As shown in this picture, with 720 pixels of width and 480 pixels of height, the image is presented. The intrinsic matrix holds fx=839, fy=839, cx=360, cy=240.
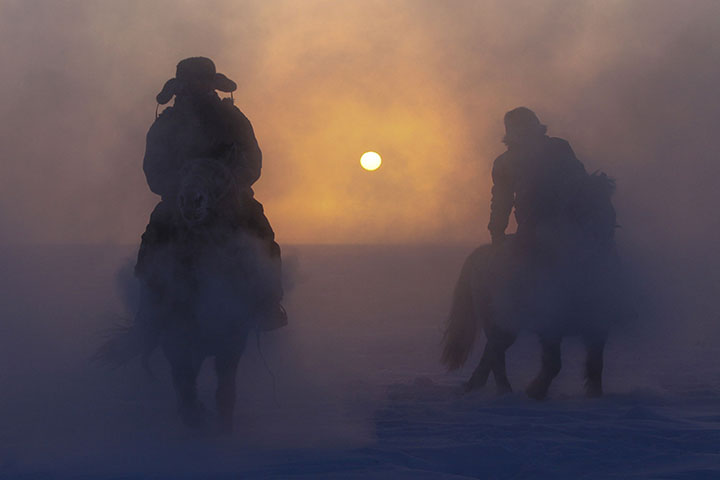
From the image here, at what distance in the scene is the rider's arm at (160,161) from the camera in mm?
5477

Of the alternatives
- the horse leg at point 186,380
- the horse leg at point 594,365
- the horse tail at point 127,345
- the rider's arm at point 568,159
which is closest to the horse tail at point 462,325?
the horse leg at point 594,365

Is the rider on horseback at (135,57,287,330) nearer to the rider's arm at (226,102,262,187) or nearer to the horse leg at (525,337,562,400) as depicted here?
the rider's arm at (226,102,262,187)

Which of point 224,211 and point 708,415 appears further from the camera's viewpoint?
point 708,415

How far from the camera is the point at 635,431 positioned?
5.36 m

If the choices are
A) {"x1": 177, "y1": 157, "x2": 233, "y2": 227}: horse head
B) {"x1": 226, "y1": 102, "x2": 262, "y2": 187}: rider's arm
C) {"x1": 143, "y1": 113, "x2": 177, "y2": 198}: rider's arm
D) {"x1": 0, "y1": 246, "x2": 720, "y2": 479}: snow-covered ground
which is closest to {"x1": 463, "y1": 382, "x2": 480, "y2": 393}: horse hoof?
{"x1": 0, "y1": 246, "x2": 720, "y2": 479}: snow-covered ground

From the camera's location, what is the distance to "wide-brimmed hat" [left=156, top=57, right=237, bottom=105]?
553 cm

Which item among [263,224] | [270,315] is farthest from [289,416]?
[263,224]

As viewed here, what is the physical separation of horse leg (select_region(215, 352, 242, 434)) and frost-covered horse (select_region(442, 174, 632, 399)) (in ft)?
8.41

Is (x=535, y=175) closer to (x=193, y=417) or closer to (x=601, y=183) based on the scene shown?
(x=601, y=183)

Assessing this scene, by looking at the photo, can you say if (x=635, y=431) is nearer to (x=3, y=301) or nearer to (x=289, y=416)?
(x=289, y=416)

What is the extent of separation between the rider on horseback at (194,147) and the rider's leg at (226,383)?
0.28m

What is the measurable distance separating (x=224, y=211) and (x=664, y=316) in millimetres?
3944

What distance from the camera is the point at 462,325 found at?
7.82m

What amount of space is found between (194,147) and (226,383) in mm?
1560
